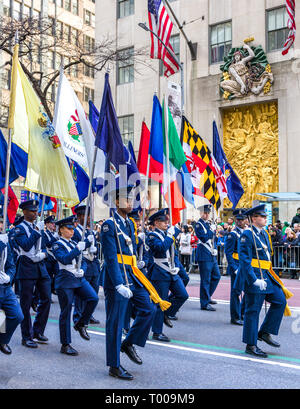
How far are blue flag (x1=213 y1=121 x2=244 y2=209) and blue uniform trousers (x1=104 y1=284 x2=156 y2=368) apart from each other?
7.03 meters

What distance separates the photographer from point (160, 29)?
16.9 metres

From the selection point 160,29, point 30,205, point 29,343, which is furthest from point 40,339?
point 160,29

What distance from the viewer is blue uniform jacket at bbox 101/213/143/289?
557 cm

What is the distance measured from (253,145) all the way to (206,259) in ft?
49.4

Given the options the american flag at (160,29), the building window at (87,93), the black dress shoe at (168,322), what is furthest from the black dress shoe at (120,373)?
the building window at (87,93)

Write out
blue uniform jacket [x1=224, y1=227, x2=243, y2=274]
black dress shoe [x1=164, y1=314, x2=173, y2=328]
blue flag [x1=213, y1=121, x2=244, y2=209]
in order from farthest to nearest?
blue flag [x1=213, y1=121, x2=244, y2=209] → blue uniform jacket [x1=224, y1=227, x2=243, y2=274] → black dress shoe [x1=164, y1=314, x2=173, y2=328]

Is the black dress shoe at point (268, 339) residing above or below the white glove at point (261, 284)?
below

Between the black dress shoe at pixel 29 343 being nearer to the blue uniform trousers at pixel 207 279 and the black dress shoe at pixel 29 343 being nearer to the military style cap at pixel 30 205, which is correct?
the military style cap at pixel 30 205

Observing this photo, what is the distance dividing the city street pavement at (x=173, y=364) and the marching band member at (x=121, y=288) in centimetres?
31

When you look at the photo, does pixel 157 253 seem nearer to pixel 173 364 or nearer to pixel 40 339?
pixel 40 339

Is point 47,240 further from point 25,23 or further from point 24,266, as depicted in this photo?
point 25,23

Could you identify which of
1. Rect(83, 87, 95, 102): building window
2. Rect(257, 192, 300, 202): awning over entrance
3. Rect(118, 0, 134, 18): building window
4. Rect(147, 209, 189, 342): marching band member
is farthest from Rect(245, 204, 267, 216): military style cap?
Rect(83, 87, 95, 102): building window

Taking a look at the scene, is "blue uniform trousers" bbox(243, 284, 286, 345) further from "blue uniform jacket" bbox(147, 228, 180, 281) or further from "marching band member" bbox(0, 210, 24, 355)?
"marching band member" bbox(0, 210, 24, 355)

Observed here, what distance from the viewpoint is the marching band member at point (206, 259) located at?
10133mm
